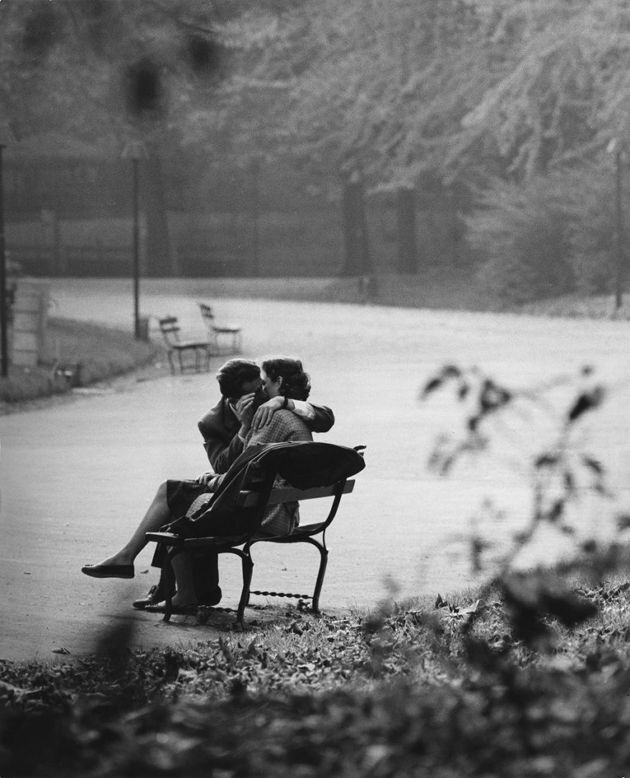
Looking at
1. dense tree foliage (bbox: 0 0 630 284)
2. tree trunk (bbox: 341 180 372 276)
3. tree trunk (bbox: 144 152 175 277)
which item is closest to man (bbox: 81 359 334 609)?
dense tree foliage (bbox: 0 0 630 284)

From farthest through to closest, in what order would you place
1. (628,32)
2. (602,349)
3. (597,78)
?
1. (597,78)
2. (628,32)
3. (602,349)

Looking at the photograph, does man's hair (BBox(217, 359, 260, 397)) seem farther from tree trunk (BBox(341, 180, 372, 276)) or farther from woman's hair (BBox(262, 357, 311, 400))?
tree trunk (BBox(341, 180, 372, 276))

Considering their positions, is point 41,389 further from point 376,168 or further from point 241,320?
point 376,168

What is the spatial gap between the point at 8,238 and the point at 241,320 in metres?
19.8

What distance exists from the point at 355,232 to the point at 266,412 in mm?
38128

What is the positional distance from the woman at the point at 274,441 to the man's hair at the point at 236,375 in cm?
22

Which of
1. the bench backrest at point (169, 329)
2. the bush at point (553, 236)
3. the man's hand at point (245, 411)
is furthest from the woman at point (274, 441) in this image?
the bush at point (553, 236)

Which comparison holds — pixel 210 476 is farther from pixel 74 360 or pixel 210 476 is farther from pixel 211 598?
pixel 74 360

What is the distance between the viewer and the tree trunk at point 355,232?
44.5 metres

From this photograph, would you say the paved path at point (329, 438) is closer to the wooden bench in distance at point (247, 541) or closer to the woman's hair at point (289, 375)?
the wooden bench in distance at point (247, 541)

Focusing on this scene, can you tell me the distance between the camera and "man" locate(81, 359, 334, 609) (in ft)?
23.6

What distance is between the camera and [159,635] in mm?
6645

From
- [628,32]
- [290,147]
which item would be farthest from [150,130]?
[290,147]

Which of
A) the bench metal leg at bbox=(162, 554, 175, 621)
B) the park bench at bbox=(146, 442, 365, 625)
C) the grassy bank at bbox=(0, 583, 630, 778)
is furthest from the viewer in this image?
the bench metal leg at bbox=(162, 554, 175, 621)
